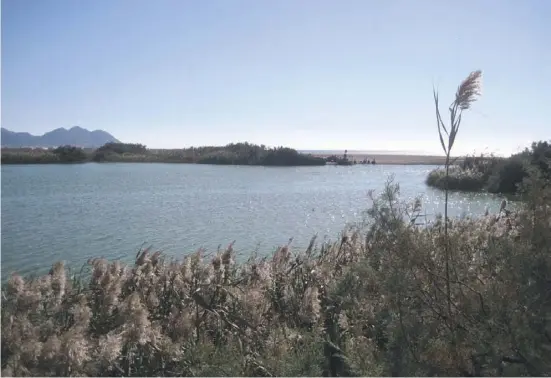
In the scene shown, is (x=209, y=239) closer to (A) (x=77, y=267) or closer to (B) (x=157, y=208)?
(A) (x=77, y=267)

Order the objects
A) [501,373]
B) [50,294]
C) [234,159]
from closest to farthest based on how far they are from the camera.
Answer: [501,373] < [50,294] < [234,159]

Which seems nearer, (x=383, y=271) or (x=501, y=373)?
(x=501, y=373)

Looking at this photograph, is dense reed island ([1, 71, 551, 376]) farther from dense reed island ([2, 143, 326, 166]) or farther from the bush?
dense reed island ([2, 143, 326, 166])

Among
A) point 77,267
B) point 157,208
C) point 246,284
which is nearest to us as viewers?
point 246,284

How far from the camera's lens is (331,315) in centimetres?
400

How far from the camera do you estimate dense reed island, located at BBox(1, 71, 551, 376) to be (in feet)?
8.20

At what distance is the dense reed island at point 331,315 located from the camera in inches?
98.4

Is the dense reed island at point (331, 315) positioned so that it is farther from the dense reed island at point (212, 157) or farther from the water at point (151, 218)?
the dense reed island at point (212, 157)

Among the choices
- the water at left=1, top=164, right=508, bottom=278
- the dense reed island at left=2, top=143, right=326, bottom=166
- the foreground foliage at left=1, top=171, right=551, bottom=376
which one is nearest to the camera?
the foreground foliage at left=1, top=171, right=551, bottom=376

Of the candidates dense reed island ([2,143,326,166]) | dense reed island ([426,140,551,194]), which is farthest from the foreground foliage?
dense reed island ([2,143,326,166])

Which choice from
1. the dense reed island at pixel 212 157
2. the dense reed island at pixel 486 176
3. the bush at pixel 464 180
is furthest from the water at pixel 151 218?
the dense reed island at pixel 212 157

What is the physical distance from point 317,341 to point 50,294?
6.45 ft

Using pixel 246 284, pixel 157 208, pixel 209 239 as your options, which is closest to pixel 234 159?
pixel 157 208

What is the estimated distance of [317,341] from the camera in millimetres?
3379
